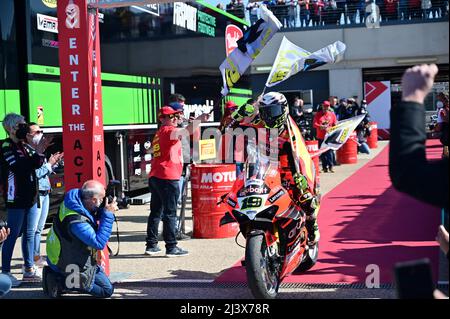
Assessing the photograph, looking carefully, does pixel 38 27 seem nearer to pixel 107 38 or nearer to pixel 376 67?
pixel 107 38

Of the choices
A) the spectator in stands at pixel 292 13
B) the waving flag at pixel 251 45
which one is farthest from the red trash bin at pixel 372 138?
the waving flag at pixel 251 45

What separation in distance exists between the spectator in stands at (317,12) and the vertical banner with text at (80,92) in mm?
24100

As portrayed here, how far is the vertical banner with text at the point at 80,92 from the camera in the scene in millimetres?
6074

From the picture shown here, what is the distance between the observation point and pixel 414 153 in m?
2.33

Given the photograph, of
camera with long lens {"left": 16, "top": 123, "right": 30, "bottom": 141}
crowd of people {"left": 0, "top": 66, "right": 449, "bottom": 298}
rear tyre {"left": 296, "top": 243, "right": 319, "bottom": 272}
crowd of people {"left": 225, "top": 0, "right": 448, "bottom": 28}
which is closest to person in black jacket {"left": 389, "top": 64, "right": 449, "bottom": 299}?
crowd of people {"left": 0, "top": 66, "right": 449, "bottom": 298}

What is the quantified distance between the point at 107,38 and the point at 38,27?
1891 millimetres

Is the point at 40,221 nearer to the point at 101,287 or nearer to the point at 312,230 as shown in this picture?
the point at 101,287

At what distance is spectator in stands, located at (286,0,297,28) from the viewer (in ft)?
90.1

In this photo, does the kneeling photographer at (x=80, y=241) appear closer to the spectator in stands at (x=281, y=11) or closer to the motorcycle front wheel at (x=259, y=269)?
the motorcycle front wheel at (x=259, y=269)

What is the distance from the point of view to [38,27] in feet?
29.9

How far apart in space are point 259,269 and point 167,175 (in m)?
2.67

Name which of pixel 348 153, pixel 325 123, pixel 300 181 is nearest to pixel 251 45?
pixel 300 181

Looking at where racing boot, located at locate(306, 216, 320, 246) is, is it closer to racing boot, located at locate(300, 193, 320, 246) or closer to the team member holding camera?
racing boot, located at locate(300, 193, 320, 246)
